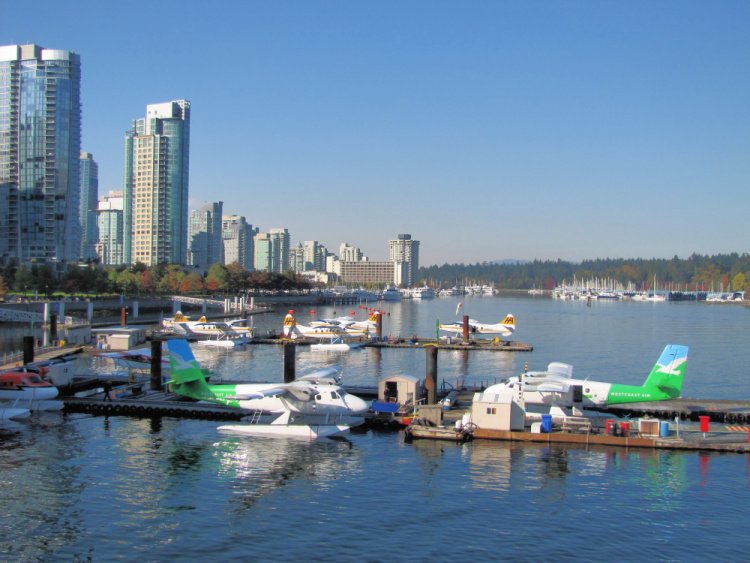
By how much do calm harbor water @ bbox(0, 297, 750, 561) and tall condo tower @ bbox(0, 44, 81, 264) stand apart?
449ft

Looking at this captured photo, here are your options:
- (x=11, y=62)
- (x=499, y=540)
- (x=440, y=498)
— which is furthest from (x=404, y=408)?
(x=11, y=62)

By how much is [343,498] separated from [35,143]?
16044 cm

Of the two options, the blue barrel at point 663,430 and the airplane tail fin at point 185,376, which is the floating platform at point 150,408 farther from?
the blue barrel at point 663,430

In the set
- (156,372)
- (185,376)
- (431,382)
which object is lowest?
(156,372)

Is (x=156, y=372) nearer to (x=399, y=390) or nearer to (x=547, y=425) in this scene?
(x=399, y=390)

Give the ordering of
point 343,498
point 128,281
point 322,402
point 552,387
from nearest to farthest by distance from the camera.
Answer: point 343,498
point 322,402
point 552,387
point 128,281

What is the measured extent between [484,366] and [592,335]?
38152 millimetres

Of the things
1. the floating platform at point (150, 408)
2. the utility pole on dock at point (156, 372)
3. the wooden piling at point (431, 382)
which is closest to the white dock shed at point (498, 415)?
the wooden piling at point (431, 382)

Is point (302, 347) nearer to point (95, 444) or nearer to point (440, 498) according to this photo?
point (95, 444)

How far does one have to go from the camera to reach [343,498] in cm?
2573

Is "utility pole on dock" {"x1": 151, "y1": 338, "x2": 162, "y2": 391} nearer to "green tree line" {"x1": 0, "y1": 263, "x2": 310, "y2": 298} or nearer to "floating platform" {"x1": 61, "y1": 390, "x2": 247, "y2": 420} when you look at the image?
"floating platform" {"x1": 61, "y1": 390, "x2": 247, "y2": 420}

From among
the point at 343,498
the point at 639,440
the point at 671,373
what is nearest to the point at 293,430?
the point at 343,498

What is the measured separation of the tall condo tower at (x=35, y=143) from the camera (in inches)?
6393

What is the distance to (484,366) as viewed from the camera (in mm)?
65688
